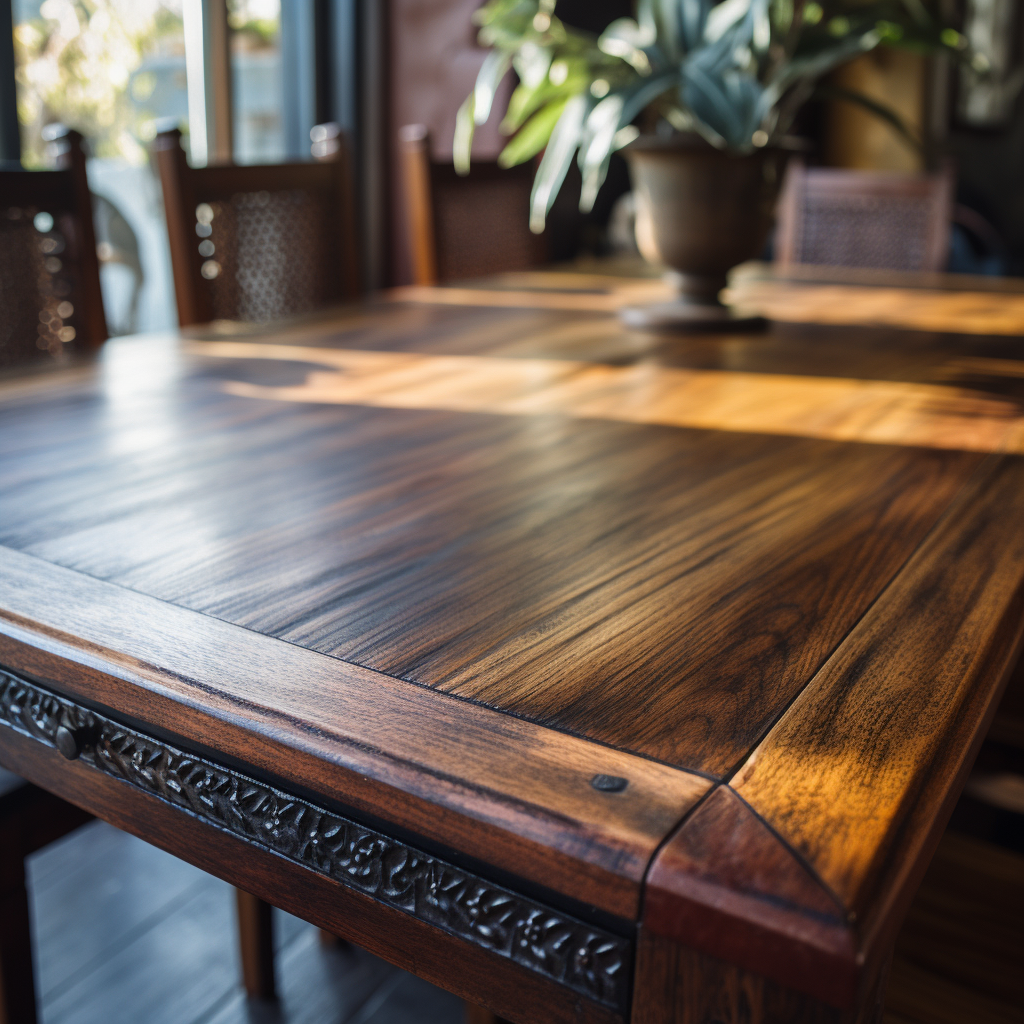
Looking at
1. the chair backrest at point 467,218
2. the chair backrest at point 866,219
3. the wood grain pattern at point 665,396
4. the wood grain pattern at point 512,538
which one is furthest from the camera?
the chair backrest at point 866,219

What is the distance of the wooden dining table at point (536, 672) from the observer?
0.35 m

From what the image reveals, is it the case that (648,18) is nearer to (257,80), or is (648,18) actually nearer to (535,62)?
(535,62)

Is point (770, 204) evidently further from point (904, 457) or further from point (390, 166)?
point (390, 166)

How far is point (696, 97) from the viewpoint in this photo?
1.25 m

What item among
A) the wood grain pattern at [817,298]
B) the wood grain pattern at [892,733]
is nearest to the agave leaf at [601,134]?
the wood grain pattern at [817,298]

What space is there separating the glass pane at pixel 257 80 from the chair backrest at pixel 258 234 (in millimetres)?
1249

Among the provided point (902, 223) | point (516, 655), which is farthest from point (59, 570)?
point (902, 223)

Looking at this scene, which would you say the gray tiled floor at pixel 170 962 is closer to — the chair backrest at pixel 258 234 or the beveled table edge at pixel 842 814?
the chair backrest at pixel 258 234

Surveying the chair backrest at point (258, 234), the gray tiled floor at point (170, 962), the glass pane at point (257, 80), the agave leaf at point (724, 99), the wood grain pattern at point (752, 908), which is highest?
the glass pane at point (257, 80)

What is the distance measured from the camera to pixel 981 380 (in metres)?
1.10

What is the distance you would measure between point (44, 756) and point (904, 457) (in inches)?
25.5

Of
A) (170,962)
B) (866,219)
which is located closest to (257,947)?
(170,962)

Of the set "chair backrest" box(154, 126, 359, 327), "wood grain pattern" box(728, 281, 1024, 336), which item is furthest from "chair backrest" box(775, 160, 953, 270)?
"chair backrest" box(154, 126, 359, 327)

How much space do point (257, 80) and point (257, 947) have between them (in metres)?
2.41
